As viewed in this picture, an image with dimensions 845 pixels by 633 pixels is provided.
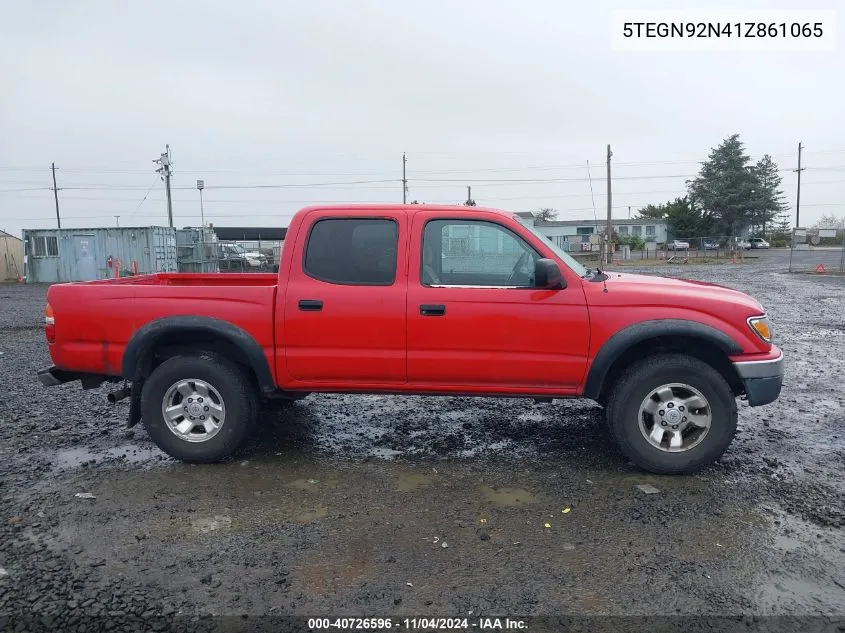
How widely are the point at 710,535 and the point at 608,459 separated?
1.27 m

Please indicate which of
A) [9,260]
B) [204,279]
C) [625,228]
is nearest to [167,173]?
[9,260]

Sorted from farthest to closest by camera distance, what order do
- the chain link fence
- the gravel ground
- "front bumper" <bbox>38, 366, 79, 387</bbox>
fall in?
the chain link fence < "front bumper" <bbox>38, 366, 79, 387</bbox> < the gravel ground

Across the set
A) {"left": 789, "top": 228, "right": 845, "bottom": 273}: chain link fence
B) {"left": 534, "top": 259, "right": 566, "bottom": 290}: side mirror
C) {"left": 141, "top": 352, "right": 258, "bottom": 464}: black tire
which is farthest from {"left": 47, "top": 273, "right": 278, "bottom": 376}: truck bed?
{"left": 789, "top": 228, "right": 845, "bottom": 273}: chain link fence

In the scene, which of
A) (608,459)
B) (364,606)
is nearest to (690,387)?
(608,459)

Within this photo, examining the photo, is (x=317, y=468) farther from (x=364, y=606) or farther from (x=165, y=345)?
(x=364, y=606)

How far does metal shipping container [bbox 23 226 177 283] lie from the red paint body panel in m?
22.3

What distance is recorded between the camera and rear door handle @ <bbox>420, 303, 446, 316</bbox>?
459 cm

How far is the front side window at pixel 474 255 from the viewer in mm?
4672

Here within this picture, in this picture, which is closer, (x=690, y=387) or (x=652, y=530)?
(x=652, y=530)

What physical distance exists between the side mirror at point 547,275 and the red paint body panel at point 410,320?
57 mm

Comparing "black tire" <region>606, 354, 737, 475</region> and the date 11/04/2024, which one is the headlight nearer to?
"black tire" <region>606, 354, 737, 475</region>

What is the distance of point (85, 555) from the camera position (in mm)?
3535

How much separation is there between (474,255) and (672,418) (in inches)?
71.7

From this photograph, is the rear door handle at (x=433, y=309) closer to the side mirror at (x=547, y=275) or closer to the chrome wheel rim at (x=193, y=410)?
the side mirror at (x=547, y=275)
